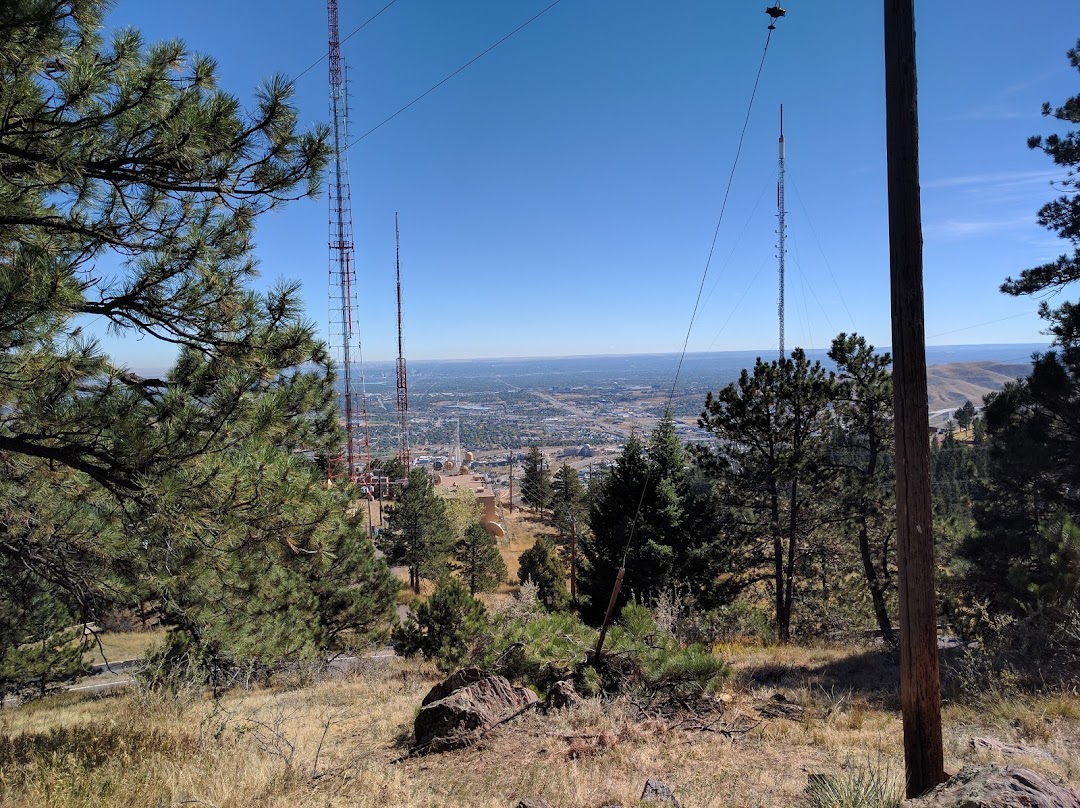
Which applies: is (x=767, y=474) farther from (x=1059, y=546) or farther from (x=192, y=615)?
(x=192, y=615)

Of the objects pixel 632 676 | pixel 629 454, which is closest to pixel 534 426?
pixel 629 454

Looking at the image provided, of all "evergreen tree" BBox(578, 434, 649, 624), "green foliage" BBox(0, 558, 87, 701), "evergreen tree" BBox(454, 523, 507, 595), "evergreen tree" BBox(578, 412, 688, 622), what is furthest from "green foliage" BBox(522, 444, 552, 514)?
"green foliage" BBox(0, 558, 87, 701)

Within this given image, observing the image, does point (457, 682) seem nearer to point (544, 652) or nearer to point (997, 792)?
point (544, 652)

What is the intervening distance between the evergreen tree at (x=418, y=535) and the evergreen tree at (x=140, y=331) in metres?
22.4

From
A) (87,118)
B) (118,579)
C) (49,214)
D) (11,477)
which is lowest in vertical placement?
(118,579)

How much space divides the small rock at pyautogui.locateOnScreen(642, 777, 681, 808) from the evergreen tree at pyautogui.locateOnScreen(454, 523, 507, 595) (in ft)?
78.5

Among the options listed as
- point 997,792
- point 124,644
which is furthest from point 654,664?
point 124,644

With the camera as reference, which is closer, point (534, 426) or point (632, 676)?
point (632, 676)

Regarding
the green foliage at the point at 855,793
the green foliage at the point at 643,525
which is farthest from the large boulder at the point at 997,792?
the green foliage at the point at 643,525

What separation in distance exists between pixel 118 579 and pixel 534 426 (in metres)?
109

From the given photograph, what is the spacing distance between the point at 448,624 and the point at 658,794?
9.48m

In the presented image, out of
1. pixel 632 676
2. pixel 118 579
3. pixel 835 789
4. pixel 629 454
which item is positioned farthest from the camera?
pixel 629 454

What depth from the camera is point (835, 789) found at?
317cm

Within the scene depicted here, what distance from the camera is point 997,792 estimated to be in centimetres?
258
